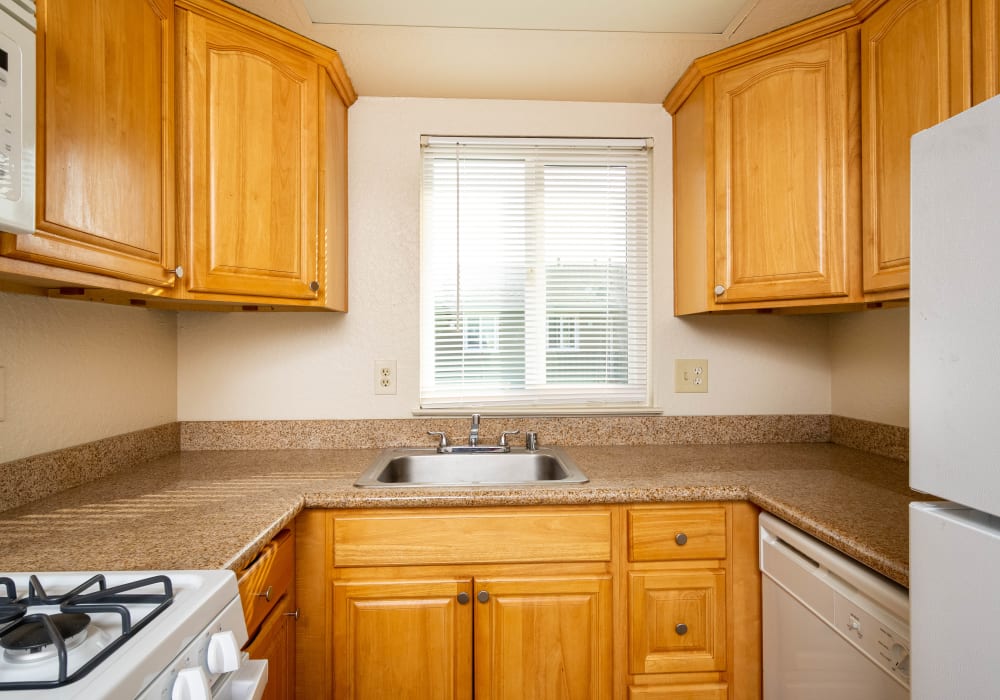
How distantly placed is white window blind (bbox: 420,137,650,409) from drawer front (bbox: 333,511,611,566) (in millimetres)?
650

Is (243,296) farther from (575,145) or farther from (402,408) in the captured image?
(575,145)

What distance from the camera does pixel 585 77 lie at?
1.86 metres

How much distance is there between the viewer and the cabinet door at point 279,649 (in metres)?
1.13

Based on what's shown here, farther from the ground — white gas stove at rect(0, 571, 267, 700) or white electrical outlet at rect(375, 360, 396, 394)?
white electrical outlet at rect(375, 360, 396, 394)

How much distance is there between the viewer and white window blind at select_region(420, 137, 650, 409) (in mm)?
2020

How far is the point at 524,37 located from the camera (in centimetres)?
164

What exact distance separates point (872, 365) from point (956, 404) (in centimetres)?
150

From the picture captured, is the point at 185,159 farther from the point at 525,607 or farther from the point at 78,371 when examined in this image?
the point at 525,607

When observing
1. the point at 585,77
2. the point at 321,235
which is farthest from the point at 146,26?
the point at 585,77

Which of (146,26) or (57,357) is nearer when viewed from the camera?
(146,26)

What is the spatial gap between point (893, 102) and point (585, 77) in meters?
0.94

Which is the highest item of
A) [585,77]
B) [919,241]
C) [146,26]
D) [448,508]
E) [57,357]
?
[585,77]

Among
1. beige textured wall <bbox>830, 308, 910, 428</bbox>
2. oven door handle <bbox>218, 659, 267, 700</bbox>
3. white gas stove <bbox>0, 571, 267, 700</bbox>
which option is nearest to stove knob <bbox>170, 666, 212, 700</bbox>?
white gas stove <bbox>0, 571, 267, 700</bbox>

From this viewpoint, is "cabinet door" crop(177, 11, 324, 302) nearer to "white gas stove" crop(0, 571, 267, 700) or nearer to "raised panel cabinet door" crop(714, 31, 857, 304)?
"white gas stove" crop(0, 571, 267, 700)
